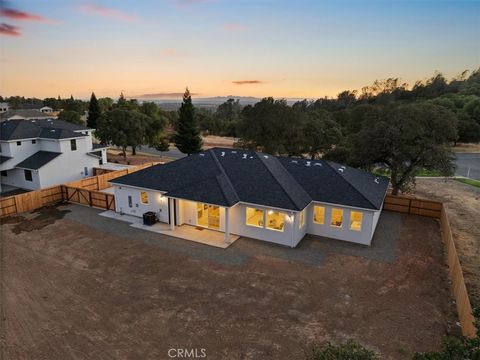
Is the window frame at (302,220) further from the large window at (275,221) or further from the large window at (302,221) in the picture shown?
the large window at (275,221)

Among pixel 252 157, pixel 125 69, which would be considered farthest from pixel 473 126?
pixel 125 69

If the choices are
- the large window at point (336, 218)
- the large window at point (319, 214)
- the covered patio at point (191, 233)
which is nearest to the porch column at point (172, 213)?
the covered patio at point (191, 233)

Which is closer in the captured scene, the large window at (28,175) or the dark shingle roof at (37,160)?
the dark shingle roof at (37,160)

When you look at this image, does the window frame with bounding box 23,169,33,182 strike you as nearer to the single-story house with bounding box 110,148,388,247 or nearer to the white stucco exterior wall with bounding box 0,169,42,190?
the white stucco exterior wall with bounding box 0,169,42,190

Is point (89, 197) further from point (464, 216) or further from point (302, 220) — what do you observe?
point (464, 216)

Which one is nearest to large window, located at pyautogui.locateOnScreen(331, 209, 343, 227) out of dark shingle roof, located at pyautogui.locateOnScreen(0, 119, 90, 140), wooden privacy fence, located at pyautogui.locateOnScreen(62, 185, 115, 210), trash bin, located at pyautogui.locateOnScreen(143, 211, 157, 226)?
trash bin, located at pyautogui.locateOnScreen(143, 211, 157, 226)

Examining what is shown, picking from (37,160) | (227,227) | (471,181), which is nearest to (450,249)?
(227,227)
